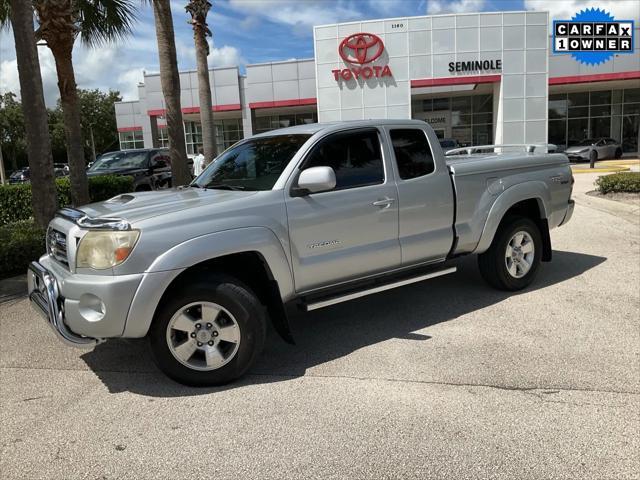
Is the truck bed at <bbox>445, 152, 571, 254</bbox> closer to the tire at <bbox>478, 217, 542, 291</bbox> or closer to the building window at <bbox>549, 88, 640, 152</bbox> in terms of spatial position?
the tire at <bbox>478, 217, 542, 291</bbox>

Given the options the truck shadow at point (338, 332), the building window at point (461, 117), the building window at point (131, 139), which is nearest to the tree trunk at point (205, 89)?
the truck shadow at point (338, 332)

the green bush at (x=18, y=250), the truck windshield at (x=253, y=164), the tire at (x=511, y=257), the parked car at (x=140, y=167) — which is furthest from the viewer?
the parked car at (x=140, y=167)

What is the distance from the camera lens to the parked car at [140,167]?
14295 mm

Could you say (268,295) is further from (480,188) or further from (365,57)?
(365,57)

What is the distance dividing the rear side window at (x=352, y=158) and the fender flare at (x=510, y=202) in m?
1.41

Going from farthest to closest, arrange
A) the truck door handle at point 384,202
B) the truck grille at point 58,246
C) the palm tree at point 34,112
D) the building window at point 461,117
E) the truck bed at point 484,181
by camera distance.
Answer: the building window at point 461,117 < the palm tree at point 34,112 < the truck bed at point 484,181 < the truck door handle at point 384,202 < the truck grille at point 58,246

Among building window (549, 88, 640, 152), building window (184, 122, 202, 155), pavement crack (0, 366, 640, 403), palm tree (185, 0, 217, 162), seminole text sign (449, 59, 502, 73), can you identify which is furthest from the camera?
building window (184, 122, 202, 155)

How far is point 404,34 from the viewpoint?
27.0 m

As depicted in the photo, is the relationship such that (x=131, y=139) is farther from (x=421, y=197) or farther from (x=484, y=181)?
(x=421, y=197)

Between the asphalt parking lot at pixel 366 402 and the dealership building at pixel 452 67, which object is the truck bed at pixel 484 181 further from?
the dealership building at pixel 452 67

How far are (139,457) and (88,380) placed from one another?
4.28 ft

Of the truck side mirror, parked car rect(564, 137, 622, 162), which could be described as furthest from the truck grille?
parked car rect(564, 137, 622, 162)

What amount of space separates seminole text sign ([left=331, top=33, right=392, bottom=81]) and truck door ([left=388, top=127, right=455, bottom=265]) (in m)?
23.3

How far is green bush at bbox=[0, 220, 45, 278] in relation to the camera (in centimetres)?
693
